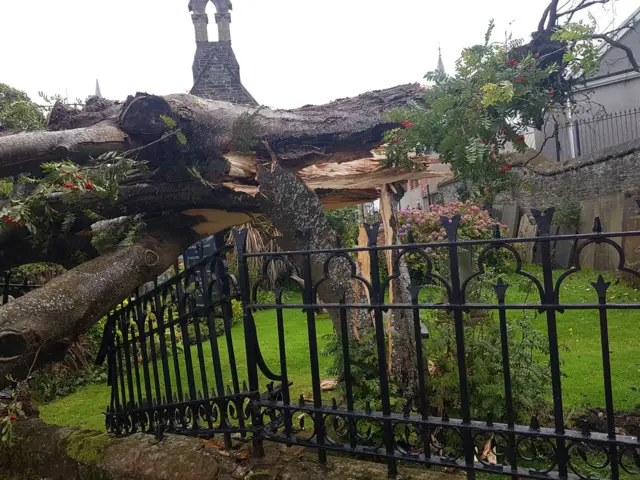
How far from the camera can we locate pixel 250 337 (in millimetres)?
2730

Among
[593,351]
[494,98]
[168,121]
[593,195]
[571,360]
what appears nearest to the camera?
[494,98]

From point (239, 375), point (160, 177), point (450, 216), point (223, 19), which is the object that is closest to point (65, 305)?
point (160, 177)

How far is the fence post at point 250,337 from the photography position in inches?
104

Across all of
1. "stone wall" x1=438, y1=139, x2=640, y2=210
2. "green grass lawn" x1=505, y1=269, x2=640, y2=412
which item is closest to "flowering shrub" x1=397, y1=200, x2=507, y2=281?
"green grass lawn" x1=505, y1=269, x2=640, y2=412

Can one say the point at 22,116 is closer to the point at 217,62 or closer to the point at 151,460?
the point at 151,460

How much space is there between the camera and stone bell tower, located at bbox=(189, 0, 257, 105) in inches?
624

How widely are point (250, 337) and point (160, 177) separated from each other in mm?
1663

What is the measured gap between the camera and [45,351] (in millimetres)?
2852

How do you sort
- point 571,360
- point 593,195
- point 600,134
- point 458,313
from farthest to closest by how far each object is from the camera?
point 600,134, point 593,195, point 571,360, point 458,313

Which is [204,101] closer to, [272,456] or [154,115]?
[154,115]

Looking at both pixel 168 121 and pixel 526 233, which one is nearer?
pixel 168 121

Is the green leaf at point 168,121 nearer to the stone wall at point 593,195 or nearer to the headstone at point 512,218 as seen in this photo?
the stone wall at point 593,195

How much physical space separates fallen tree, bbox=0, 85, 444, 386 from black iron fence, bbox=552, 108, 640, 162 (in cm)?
962

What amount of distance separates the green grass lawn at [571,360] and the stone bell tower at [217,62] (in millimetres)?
9858
